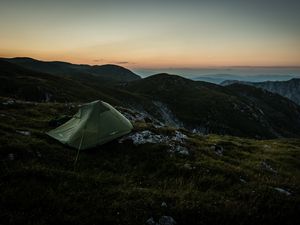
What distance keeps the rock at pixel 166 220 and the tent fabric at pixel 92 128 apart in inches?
324

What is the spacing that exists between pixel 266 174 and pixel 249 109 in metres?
118

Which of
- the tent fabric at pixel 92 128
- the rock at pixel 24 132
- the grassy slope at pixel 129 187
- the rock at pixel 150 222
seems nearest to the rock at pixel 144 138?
the tent fabric at pixel 92 128

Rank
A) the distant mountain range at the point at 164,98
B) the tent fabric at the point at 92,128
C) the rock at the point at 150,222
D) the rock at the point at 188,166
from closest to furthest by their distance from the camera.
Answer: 1. the rock at the point at 150,222
2. the rock at the point at 188,166
3. the tent fabric at the point at 92,128
4. the distant mountain range at the point at 164,98

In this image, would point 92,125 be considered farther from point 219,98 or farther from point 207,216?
point 219,98

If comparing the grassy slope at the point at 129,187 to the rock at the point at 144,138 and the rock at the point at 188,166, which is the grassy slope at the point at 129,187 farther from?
the rock at the point at 144,138

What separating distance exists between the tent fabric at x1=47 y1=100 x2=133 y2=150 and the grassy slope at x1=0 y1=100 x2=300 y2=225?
25.8 inches

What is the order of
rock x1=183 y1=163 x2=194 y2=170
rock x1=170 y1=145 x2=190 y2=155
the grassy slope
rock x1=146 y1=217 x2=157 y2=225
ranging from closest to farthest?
rock x1=146 y1=217 x2=157 y2=225, the grassy slope, rock x1=183 y1=163 x2=194 y2=170, rock x1=170 y1=145 x2=190 y2=155

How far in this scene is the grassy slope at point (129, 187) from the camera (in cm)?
1080

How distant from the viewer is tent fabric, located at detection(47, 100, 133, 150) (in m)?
18.1

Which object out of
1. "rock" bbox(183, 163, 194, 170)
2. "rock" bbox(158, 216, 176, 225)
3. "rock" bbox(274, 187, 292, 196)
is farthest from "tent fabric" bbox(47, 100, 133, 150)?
"rock" bbox(274, 187, 292, 196)

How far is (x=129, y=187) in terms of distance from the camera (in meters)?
13.3

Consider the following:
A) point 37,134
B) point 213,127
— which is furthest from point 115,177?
point 213,127

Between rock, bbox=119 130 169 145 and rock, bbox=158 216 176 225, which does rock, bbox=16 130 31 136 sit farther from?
rock, bbox=158 216 176 225

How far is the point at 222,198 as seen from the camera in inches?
509
